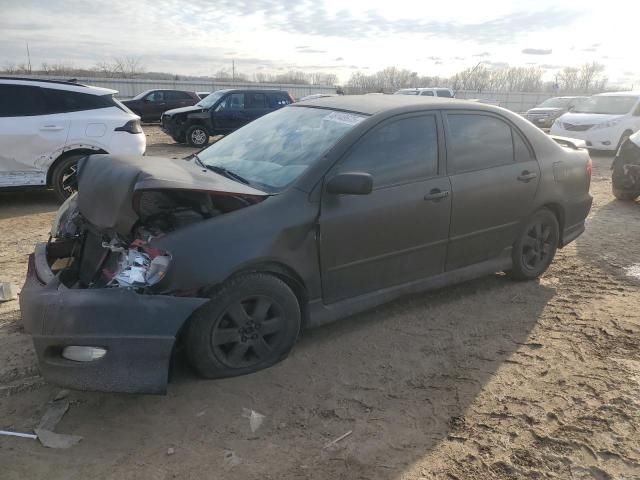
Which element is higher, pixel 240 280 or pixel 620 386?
pixel 240 280

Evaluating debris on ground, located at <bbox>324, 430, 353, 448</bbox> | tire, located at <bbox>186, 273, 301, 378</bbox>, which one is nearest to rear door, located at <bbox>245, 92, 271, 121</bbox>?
tire, located at <bbox>186, 273, 301, 378</bbox>

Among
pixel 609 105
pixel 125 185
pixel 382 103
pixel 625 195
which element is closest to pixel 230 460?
pixel 125 185

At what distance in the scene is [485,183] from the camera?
4047 mm

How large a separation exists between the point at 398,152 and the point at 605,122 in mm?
12718

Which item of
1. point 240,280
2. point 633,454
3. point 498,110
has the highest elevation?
point 498,110

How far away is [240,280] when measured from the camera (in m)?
2.97

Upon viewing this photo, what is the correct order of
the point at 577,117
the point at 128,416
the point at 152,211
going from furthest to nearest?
the point at 577,117 < the point at 152,211 < the point at 128,416

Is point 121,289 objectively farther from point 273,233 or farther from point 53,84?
point 53,84

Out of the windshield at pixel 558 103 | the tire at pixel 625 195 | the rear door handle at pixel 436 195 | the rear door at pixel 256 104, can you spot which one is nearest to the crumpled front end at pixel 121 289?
the rear door handle at pixel 436 195

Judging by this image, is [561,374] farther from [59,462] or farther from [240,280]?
[59,462]

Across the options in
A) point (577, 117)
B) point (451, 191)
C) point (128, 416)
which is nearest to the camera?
point (128, 416)

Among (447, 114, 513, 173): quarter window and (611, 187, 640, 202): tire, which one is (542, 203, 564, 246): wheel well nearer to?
(447, 114, 513, 173): quarter window

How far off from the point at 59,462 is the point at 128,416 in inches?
16.7

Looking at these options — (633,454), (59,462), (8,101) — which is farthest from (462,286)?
(8,101)
